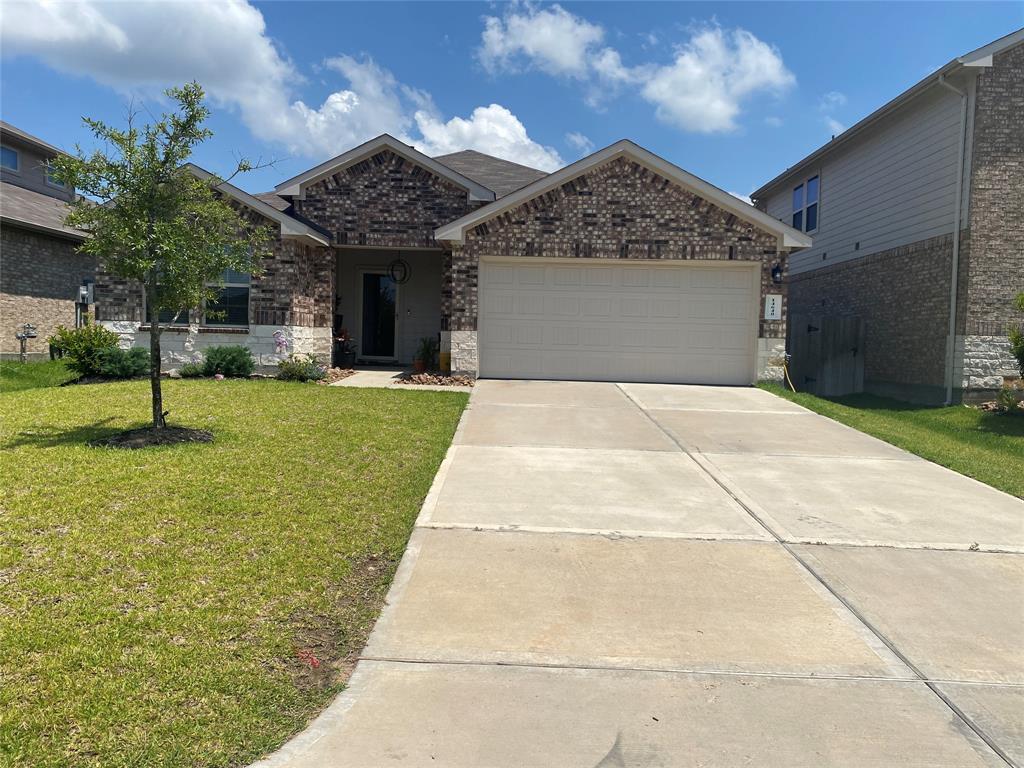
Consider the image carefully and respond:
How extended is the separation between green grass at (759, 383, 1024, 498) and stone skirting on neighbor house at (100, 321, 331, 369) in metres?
9.92

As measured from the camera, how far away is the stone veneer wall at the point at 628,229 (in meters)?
14.0

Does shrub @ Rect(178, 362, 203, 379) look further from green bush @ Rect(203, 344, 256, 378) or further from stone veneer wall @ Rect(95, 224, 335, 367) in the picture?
stone veneer wall @ Rect(95, 224, 335, 367)

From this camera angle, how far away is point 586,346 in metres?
14.5

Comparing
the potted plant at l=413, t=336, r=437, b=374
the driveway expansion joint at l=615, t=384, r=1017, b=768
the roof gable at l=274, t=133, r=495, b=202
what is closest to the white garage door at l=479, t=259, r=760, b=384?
the potted plant at l=413, t=336, r=437, b=374

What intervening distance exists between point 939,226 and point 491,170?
436 inches

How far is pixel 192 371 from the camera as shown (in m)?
13.7

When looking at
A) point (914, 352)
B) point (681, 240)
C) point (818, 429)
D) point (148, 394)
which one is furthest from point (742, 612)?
point (914, 352)

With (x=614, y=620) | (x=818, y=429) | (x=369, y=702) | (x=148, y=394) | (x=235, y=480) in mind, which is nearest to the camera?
(x=369, y=702)

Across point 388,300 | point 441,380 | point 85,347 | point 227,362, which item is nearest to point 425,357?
point 441,380

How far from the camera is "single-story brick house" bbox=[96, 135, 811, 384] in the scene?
14.0 metres

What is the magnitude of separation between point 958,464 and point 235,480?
809 cm

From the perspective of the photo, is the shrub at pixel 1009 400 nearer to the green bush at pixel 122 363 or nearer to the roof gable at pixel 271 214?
the roof gable at pixel 271 214

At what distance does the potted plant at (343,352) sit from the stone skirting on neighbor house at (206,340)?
2.27 meters

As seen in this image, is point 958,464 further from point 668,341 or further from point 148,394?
point 148,394
